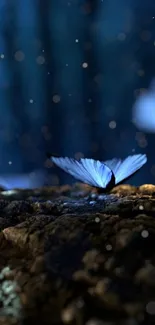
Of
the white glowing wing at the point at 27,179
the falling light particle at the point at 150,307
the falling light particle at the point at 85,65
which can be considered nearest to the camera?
Result: the falling light particle at the point at 150,307

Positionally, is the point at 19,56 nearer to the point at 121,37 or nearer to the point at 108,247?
the point at 121,37

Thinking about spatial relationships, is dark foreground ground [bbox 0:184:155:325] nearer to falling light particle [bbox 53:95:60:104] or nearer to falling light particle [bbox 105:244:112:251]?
falling light particle [bbox 105:244:112:251]

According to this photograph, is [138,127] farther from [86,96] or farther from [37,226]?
[37,226]

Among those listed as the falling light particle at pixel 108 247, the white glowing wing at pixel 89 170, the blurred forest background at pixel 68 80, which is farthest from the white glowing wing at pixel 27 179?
the falling light particle at pixel 108 247

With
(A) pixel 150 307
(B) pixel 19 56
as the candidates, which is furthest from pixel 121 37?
(A) pixel 150 307

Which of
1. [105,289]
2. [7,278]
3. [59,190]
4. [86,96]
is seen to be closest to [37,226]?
[7,278]

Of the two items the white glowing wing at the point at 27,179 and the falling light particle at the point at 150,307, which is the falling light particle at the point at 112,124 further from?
the falling light particle at the point at 150,307
